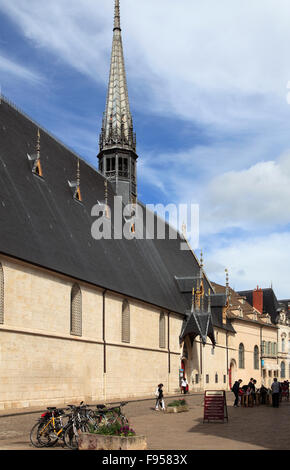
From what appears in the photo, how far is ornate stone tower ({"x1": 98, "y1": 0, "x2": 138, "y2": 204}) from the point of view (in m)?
46.3

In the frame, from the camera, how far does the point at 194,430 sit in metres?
18.8

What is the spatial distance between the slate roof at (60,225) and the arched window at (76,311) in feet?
2.27

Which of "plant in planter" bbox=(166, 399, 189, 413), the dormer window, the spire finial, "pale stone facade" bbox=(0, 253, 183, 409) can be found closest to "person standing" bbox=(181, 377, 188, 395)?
"pale stone facade" bbox=(0, 253, 183, 409)

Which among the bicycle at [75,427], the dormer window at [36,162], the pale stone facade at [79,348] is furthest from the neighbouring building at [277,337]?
the bicycle at [75,427]

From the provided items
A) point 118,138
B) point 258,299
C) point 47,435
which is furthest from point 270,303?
point 47,435

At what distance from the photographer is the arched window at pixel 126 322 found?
32844 millimetres

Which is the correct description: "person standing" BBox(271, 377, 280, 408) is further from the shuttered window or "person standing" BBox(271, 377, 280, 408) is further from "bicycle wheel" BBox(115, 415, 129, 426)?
the shuttered window

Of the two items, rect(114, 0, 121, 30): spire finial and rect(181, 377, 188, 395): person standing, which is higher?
rect(114, 0, 121, 30): spire finial

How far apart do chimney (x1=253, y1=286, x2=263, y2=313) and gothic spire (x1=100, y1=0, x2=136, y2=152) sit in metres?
32.5
